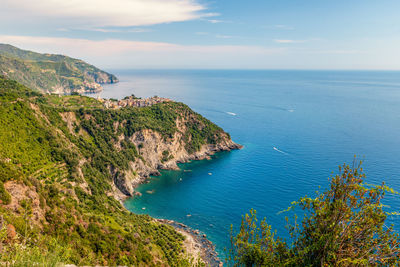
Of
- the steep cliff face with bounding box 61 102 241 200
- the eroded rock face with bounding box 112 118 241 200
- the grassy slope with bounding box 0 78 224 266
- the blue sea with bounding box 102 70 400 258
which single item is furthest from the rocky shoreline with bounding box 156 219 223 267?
the steep cliff face with bounding box 61 102 241 200

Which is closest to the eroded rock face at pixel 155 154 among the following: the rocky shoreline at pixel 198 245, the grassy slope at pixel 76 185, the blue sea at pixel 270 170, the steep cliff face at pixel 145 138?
the steep cliff face at pixel 145 138

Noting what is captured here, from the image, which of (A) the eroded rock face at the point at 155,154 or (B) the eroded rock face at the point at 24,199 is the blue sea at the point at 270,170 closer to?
(A) the eroded rock face at the point at 155,154

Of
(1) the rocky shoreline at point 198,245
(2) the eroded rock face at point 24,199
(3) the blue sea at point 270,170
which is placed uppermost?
(2) the eroded rock face at point 24,199

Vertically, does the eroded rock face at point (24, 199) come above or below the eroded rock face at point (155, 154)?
above

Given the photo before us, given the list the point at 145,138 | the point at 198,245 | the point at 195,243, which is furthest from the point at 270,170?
the point at 145,138

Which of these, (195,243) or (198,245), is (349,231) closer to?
(198,245)

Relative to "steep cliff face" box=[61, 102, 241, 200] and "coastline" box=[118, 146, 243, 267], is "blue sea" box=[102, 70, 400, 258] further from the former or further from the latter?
"steep cliff face" box=[61, 102, 241, 200]

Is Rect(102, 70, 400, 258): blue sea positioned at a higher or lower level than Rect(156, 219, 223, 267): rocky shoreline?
higher
